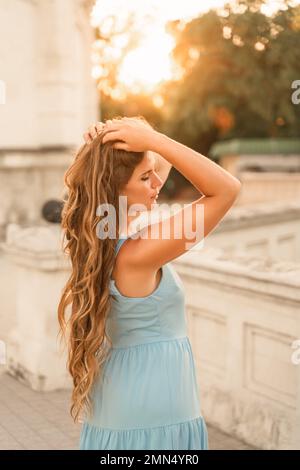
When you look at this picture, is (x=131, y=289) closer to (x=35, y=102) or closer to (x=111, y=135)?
(x=111, y=135)

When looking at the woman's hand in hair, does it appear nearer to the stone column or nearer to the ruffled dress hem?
the ruffled dress hem

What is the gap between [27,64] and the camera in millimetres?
13266

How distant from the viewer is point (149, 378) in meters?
2.76

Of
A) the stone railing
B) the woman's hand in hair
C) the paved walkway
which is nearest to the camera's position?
the woman's hand in hair

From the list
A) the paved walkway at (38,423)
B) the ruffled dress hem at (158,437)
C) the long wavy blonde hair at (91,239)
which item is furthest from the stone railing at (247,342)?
the long wavy blonde hair at (91,239)

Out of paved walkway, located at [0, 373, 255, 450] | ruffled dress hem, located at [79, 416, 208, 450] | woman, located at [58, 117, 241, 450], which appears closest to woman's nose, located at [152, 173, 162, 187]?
woman, located at [58, 117, 241, 450]

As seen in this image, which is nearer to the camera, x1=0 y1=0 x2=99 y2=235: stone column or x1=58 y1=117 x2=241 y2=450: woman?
x1=58 y1=117 x2=241 y2=450: woman

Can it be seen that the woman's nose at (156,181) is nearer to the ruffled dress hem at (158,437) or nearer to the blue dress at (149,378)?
the blue dress at (149,378)

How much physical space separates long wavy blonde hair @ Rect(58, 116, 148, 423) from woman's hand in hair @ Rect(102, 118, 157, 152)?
3 cm

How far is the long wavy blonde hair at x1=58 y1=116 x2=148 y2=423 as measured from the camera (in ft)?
8.62

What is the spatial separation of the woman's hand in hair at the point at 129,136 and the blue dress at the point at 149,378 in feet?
1.12

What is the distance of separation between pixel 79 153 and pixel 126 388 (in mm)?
831

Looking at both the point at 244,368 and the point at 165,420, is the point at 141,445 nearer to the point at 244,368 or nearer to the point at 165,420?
the point at 165,420

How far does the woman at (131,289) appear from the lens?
102 inches
